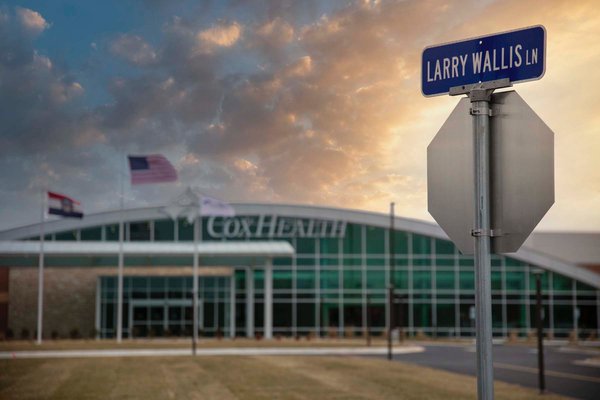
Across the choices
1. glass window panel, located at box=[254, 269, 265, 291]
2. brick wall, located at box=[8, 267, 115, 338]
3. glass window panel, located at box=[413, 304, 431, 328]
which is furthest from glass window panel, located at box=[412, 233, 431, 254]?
brick wall, located at box=[8, 267, 115, 338]

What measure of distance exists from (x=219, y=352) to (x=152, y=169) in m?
9.49

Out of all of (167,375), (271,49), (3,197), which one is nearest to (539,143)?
(271,49)

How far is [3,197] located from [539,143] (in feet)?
53.2

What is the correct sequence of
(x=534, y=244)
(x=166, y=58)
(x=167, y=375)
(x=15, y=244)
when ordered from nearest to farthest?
(x=166, y=58) → (x=167, y=375) → (x=15, y=244) → (x=534, y=244)

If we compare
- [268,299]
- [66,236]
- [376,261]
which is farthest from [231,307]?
[66,236]

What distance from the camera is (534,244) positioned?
67.3 meters

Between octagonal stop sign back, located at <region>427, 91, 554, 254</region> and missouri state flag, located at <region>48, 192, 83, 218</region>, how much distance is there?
4287 cm

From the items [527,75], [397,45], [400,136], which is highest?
[397,45]

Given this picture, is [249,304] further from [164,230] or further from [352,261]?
[352,261]

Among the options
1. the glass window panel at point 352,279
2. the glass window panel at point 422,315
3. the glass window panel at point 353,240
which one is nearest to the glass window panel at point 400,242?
the glass window panel at point 353,240

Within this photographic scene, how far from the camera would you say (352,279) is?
2340 inches

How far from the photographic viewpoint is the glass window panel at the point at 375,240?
2352 inches

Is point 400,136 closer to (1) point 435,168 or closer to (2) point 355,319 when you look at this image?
(1) point 435,168

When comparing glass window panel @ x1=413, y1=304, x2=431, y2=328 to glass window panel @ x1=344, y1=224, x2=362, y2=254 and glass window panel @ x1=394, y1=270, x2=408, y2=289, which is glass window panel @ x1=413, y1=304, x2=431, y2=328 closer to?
glass window panel @ x1=394, y1=270, x2=408, y2=289
